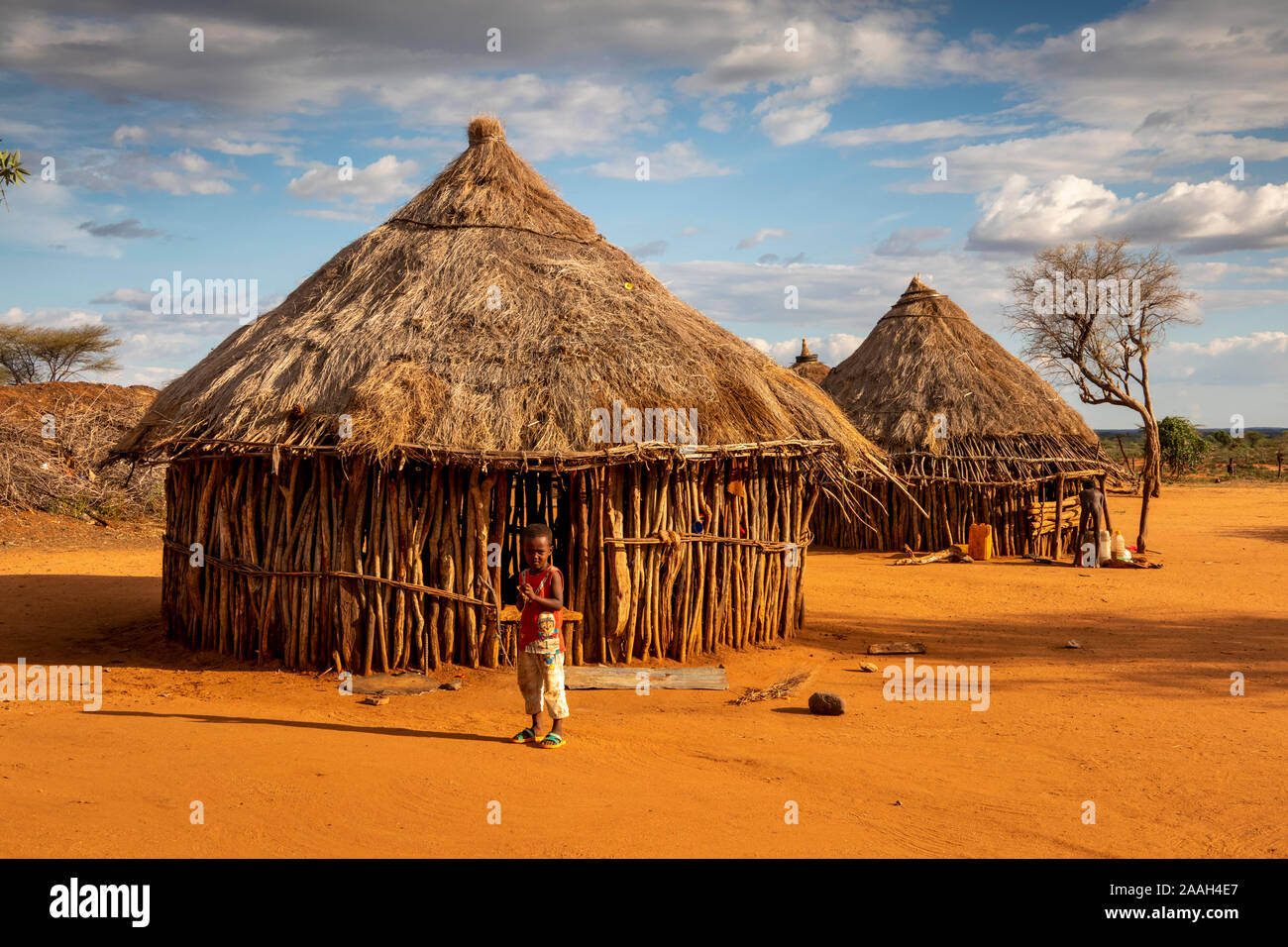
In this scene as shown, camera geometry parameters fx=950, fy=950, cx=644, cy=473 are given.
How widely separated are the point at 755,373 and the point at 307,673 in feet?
16.6

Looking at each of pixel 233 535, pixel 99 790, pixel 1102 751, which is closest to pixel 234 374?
pixel 233 535

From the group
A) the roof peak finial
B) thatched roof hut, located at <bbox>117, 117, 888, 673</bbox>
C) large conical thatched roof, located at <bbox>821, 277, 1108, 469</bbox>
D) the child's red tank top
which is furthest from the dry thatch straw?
large conical thatched roof, located at <bbox>821, 277, 1108, 469</bbox>

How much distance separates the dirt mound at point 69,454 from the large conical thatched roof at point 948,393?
45.7 feet

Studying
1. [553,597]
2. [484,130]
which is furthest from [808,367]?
[553,597]

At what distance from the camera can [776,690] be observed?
7.70 m

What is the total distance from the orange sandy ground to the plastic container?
5.76 meters

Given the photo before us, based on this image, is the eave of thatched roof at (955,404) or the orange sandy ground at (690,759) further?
the eave of thatched roof at (955,404)

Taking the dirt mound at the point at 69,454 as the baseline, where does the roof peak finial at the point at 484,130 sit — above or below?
above

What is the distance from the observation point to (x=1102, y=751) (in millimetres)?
6180

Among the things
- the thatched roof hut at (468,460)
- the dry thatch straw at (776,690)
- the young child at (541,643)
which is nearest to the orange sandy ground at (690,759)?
the dry thatch straw at (776,690)

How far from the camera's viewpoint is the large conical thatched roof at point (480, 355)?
8.05 m

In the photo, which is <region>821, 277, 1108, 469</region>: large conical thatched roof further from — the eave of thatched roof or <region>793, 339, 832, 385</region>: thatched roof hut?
<region>793, 339, 832, 385</region>: thatched roof hut

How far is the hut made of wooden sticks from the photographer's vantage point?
55.5ft

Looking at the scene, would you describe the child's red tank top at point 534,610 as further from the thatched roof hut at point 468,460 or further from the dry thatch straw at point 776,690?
the dry thatch straw at point 776,690
